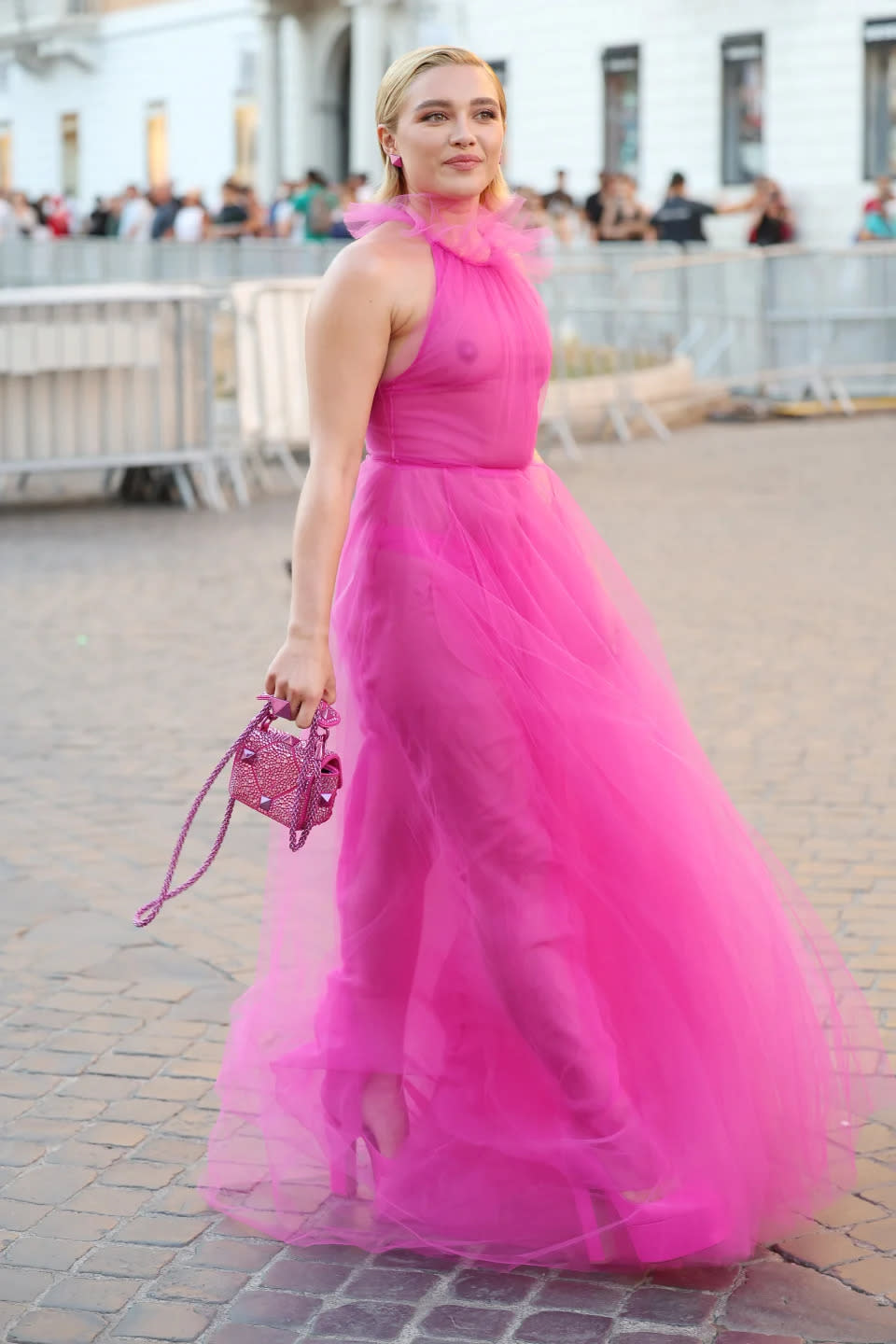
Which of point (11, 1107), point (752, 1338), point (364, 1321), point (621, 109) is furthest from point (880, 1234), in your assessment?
point (621, 109)

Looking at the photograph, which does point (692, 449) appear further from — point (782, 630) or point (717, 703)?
point (717, 703)

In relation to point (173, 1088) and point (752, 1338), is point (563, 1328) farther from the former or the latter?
point (173, 1088)

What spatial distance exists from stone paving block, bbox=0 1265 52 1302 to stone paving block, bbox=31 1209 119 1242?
0.13 metres

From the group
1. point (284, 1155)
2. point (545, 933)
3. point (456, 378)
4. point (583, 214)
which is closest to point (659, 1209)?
point (545, 933)

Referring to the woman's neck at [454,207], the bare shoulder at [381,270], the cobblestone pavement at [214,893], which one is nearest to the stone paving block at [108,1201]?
the cobblestone pavement at [214,893]

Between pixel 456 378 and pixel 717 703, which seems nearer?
pixel 456 378

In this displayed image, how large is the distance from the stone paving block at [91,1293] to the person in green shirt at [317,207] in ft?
68.2

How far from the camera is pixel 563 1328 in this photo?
10.2 ft

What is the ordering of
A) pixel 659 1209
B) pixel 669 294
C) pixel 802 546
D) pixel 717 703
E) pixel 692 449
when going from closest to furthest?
pixel 659 1209
pixel 717 703
pixel 802 546
pixel 692 449
pixel 669 294

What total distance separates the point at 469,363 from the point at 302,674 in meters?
0.53

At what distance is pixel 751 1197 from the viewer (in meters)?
3.28

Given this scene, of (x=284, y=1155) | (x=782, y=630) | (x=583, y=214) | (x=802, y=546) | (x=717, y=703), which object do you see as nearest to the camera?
(x=284, y=1155)

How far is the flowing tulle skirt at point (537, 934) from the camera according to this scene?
3.25 m

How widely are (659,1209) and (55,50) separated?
1850 inches
